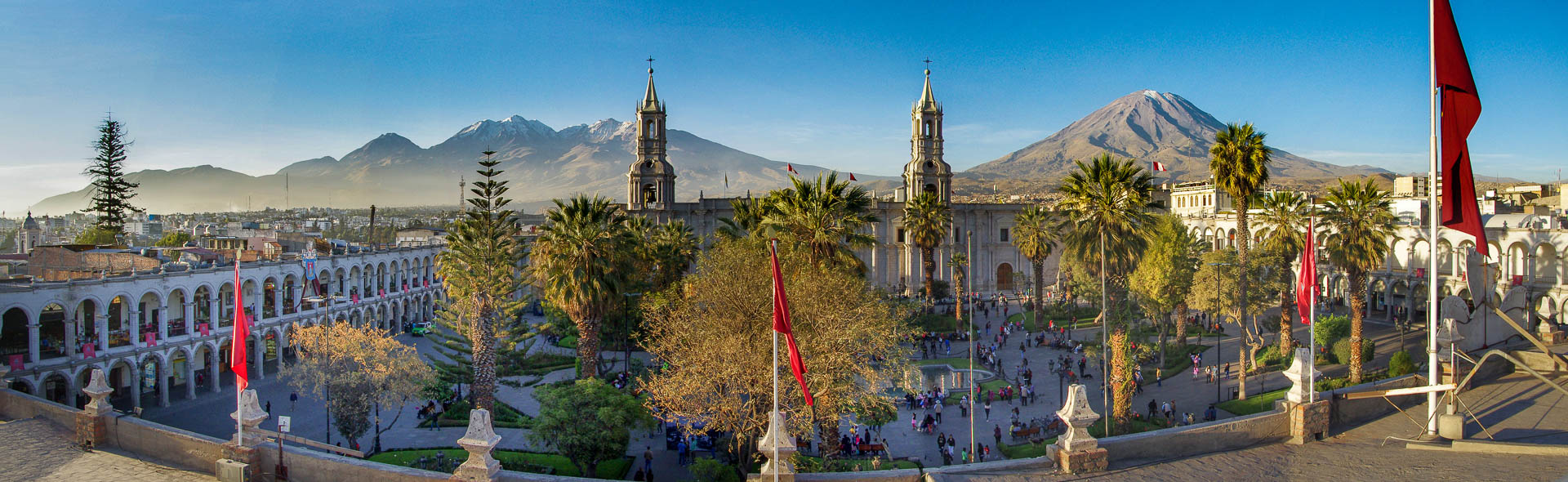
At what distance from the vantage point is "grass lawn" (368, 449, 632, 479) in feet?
69.7

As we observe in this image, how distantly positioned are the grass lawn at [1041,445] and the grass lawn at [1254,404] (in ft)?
9.74

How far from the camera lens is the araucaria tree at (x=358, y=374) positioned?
75.5ft

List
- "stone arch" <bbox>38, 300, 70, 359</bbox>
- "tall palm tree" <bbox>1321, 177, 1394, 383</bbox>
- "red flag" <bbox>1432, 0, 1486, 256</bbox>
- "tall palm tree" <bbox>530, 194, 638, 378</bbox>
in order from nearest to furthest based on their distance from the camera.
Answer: "red flag" <bbox>1432, 0, 1486, 256</bbox> → "tall palm tree" <bbox>530, 194, 638, 378</bbox> → "stone arch" <bbox>38, 300, 70, 359</bbox> → "tall palm tree" <bbox>1321, 177, 1394, 383</bbox>

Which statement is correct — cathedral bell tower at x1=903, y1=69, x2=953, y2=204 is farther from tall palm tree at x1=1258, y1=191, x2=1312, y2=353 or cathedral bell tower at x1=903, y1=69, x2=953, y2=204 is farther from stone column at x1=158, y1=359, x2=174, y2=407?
stone column at x1=158, y1=359, x2=174, y2=407

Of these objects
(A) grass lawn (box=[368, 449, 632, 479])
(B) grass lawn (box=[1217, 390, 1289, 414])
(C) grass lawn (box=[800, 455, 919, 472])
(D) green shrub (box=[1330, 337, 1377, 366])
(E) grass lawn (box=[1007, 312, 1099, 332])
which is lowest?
(A) grass lawn (box=[368, 449, 632, 479])

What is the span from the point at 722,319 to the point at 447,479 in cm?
A: 844

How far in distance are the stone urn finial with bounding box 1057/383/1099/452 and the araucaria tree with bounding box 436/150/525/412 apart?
1925 centimetres

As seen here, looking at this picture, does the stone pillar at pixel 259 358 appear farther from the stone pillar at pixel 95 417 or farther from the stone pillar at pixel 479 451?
the stone pillar at pixel 479 451

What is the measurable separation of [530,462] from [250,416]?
8550 millimetres

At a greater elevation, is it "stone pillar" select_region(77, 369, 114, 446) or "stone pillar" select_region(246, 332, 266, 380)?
"stone pillar" select_region(77, 369, 114, 446)

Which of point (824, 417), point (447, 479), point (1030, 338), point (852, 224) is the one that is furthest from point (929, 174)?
point (447, 479)

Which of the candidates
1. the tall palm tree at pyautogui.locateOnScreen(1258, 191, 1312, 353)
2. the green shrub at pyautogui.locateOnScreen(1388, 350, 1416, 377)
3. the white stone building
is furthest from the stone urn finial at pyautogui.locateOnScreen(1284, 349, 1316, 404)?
the white stone building

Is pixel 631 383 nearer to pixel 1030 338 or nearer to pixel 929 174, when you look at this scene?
pixel 1030 338

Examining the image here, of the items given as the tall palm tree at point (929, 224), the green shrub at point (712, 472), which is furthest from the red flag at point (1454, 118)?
the tall palm tree at point (929, 224)
